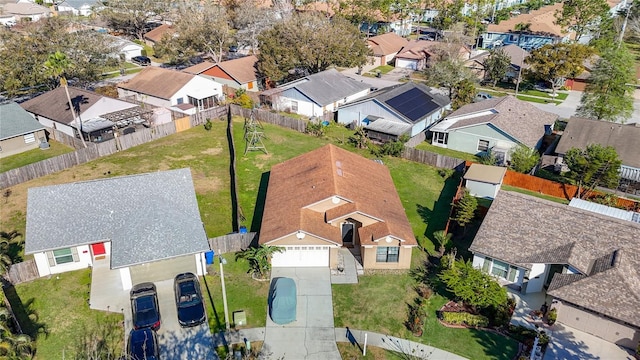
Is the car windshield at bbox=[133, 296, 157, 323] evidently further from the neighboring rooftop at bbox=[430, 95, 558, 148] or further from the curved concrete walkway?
the neighboring rooftop at bbox=[430, 95, 558, 148]

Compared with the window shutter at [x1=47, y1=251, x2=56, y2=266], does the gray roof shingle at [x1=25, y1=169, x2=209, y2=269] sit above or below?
above

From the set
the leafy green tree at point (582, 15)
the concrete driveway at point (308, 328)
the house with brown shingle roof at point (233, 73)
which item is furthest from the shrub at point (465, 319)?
the leafy green tree at point (582, 15)

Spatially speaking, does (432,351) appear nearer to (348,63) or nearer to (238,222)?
(238,222)

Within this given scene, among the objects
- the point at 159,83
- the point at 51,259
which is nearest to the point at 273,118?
the point at 159,83

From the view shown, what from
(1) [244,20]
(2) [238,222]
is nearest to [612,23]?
(1) [244,20]

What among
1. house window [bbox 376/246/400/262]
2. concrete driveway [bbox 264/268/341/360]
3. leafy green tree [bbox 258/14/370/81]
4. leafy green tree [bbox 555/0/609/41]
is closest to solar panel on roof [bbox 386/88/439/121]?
leafy green tree [bbox 258/14/370/81]

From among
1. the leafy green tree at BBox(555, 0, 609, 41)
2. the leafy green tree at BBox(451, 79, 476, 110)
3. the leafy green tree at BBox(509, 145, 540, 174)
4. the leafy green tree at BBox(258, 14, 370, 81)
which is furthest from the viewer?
the leafy green tree at BBox(555, 0, 609, 41)

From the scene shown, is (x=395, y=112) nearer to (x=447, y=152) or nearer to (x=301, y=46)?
(x=447, y=152)
